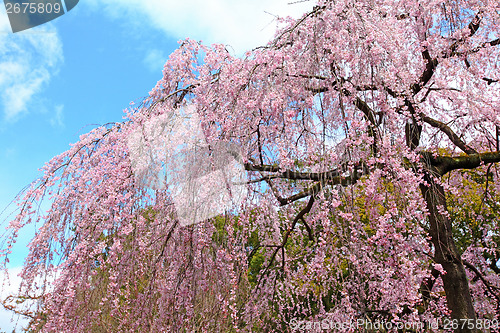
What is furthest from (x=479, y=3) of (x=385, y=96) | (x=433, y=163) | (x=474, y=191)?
(x=474, y=191)

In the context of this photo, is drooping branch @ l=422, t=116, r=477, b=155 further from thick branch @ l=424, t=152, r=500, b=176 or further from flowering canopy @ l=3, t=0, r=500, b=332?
flowering canopy @ l=3, t=0, r=500, b=332

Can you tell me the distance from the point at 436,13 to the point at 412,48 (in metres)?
0.76

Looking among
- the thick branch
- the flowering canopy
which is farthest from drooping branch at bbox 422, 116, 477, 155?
the flowering canopy

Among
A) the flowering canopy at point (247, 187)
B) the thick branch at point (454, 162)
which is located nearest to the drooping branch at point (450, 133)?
the thick branch at point (454, 162)

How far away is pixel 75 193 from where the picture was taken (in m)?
3.88

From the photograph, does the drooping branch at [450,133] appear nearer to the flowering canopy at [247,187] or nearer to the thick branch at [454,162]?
the thick branch at [454,162]

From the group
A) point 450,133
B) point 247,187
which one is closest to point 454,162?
point 450,133

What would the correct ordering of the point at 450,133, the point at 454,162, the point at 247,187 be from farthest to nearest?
the point at 450,133 → the point at 454,162 → the point at 247,187

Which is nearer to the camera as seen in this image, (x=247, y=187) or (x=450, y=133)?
(x=247, y=187)

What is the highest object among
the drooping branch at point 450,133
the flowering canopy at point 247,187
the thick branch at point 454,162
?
the drooping branch at point 450,133

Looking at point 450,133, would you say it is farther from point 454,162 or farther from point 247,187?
point 247,187

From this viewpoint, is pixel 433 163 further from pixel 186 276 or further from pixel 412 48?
pixel 186 276

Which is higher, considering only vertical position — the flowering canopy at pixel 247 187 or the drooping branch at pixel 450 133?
the drooping branch at pixel 450 133

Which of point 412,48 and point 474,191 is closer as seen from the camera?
point 412,48
